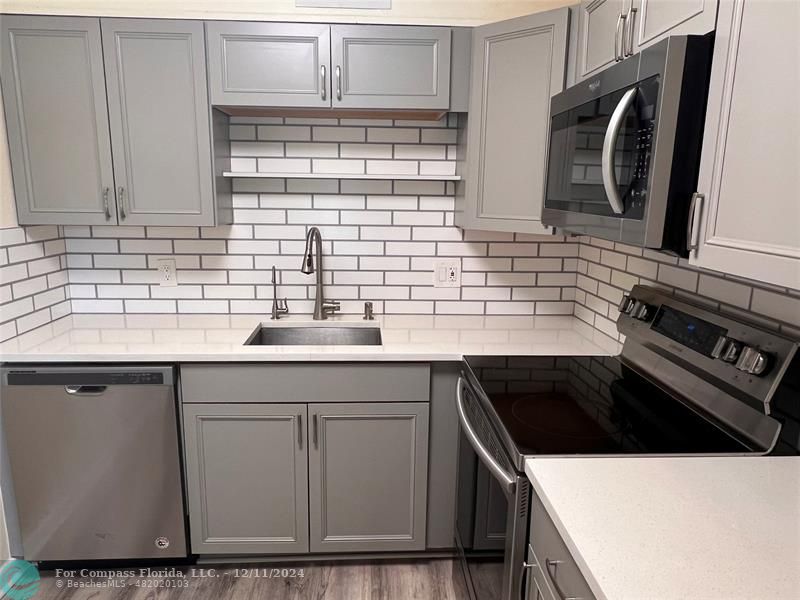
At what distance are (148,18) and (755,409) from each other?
2.27 metres

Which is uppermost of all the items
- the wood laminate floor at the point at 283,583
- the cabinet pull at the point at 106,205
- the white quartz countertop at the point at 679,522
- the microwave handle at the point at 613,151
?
the microwave handle at the point at 613,151

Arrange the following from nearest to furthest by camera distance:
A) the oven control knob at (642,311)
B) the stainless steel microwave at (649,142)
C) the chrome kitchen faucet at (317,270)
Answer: the stainless steel microwave at (649,142) → the oven control knob at (642,311) → the chrome kitchen faucet at (317,270)

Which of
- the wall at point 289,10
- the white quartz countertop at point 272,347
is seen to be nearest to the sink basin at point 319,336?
the white quartz countertop at point 272,347

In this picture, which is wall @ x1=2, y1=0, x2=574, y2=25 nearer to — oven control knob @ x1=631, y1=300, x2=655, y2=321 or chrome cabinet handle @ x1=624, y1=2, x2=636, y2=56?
chrome cabinet handle @ x1=624, y1=2, x2=636, y2=56

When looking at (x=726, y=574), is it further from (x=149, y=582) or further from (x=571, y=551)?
(x=149, y=582)

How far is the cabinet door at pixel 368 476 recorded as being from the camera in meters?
1.90

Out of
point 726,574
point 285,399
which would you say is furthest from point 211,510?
point 726,574

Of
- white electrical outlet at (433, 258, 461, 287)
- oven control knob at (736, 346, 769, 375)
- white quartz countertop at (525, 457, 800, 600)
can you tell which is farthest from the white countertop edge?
white electrical outlet at (433, 258, 461, 287)

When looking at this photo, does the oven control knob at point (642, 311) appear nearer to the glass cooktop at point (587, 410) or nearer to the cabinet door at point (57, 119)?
the glass cooktop at point (587, 410)

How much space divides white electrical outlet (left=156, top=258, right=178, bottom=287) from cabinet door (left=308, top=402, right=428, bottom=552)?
3.17 ft

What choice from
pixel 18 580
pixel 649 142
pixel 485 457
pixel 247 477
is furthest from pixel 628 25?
pixel 18 580

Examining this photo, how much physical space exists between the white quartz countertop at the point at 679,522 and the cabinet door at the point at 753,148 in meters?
0.41

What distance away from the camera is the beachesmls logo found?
6.21ft

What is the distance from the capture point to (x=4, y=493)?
190 cm
